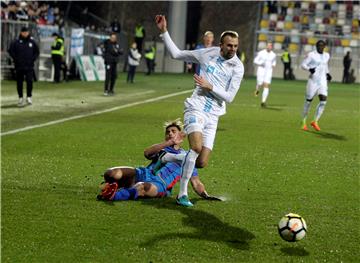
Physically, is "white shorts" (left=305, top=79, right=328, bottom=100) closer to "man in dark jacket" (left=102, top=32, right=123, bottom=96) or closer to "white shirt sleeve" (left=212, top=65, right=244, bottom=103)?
"man in dark jacket" (left=102, top=32, right=123, bottom=96)

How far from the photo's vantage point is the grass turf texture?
7.71 meters

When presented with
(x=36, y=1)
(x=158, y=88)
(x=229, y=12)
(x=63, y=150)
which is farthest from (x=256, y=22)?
(x=63, y=150)

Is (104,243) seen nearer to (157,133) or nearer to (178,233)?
(178,233)

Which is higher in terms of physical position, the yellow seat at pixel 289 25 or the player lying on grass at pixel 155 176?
the player lying on grass at pixel 155 176

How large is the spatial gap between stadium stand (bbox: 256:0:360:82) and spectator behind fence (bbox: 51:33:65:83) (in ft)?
73.8

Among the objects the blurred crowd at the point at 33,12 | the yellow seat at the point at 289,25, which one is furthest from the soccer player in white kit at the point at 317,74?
the yellow seat at the point at 289,25

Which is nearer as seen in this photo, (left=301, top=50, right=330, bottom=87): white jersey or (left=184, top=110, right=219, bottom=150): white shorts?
(left=184, top=110, right=219, bottom=150): white shorts

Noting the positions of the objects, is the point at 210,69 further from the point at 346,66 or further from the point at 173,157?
the point at 346,66

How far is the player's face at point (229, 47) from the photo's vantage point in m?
9.61

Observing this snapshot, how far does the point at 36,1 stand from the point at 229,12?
18.3 metres

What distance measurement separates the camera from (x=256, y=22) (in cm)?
5697

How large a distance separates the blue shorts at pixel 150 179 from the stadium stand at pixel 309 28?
44610 millimetres

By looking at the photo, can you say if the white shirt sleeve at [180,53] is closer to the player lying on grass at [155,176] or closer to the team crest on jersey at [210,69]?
the team crest on jersey at [210,69]

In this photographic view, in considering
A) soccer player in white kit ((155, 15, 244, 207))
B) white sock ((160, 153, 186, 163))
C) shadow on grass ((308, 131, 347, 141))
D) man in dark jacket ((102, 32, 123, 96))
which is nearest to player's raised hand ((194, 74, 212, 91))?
soccer player in white kit ((155, 15, 244, 207))
